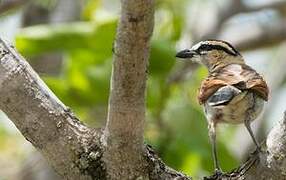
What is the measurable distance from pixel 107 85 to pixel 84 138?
4.58 ft

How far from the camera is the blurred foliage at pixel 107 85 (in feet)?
14.6

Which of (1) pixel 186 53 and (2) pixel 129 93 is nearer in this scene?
(2) pixel 129 93

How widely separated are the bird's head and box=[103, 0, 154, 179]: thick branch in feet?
5.30

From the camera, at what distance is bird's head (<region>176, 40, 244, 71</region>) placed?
462 centimetres

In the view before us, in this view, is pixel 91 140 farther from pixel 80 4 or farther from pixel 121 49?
pixel 80 4

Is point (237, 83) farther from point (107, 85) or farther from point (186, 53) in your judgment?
point (107, 85)

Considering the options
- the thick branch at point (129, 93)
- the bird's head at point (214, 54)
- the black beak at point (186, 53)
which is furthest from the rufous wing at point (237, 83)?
the thick branch at point (129, 93)

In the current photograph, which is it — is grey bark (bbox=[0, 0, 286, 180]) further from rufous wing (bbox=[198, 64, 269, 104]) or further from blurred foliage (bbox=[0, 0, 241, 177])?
blurred foliage (bbox=[0, 0, 241, 177])

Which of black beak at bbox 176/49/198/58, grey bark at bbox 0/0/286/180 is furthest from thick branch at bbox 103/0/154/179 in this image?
black beak at bbox 176/49/198/58

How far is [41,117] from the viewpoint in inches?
120

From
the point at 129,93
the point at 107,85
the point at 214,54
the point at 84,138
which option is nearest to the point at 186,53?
the point at 214,54

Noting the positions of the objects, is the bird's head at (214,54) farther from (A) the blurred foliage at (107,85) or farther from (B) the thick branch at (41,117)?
(B) the thick branch at (41,117)

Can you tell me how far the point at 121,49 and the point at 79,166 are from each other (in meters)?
0.64

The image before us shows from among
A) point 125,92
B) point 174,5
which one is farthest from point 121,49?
point 174,5
